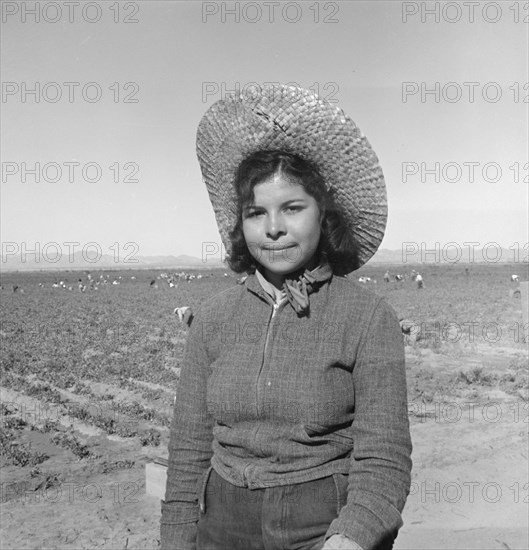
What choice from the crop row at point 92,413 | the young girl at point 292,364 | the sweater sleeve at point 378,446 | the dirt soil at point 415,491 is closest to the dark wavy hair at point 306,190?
the young girl at point 292,364

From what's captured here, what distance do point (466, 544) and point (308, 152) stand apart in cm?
281

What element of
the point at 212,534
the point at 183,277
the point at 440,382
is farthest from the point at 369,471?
the point at 183,277

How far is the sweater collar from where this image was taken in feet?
4.14

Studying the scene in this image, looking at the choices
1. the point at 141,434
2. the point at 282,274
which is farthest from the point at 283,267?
the point at 141,434

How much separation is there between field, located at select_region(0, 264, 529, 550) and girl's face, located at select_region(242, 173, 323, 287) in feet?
8.71

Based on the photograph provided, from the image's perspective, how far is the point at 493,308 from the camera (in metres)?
18.6

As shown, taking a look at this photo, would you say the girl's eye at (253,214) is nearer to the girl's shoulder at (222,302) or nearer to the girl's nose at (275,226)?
the girl's nose at (275,226)

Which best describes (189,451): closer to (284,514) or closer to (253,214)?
(284,514)

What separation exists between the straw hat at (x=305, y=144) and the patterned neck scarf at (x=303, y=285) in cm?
23

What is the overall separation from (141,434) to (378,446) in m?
5.41

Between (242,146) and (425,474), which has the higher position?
(242,146)

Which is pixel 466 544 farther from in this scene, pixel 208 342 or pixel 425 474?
pixel 208 342

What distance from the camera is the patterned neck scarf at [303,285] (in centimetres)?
126

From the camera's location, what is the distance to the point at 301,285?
4.23 ft
